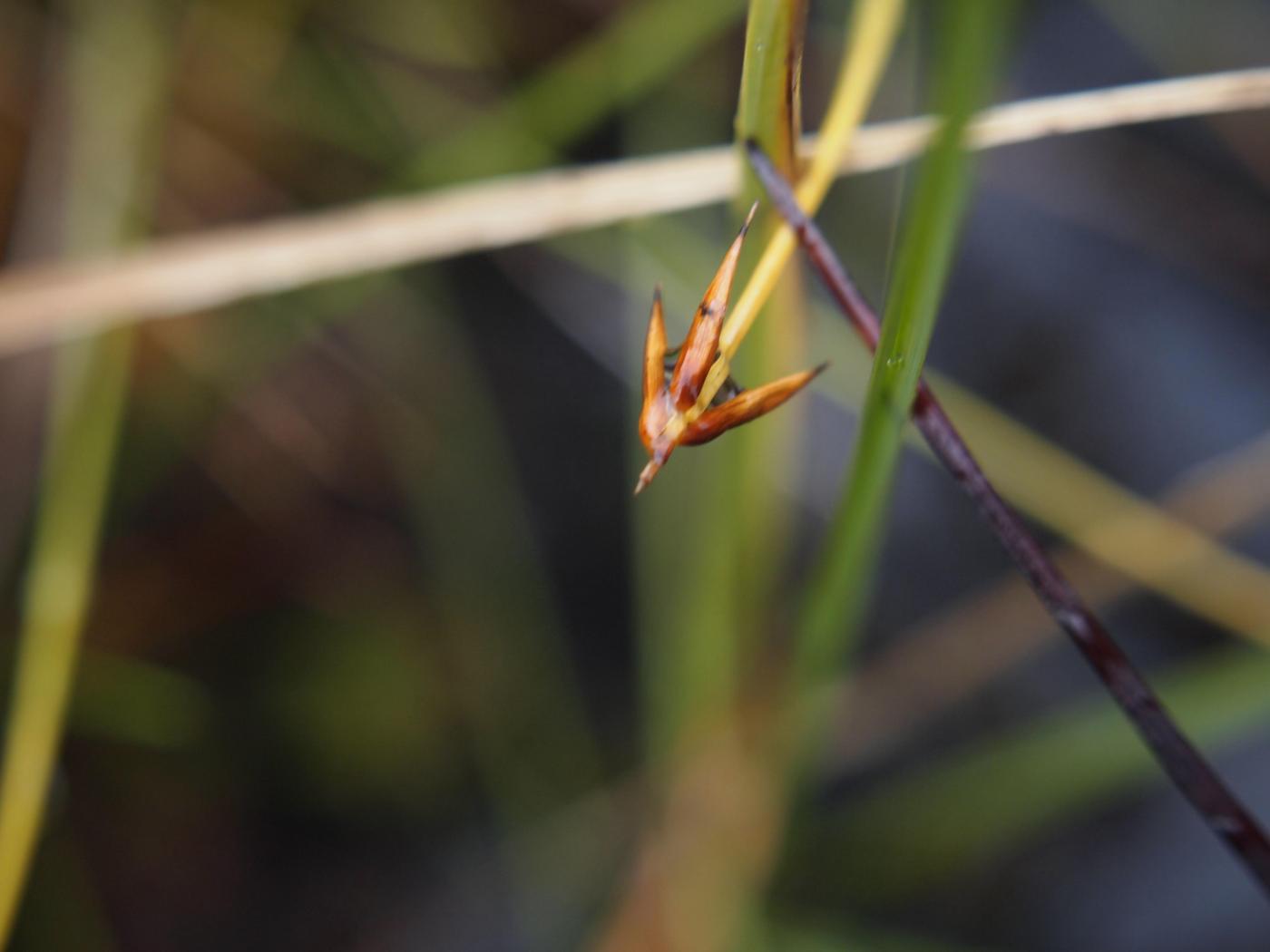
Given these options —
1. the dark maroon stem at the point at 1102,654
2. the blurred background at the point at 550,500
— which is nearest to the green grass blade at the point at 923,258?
the dark maroon stem at the point at 1102,654

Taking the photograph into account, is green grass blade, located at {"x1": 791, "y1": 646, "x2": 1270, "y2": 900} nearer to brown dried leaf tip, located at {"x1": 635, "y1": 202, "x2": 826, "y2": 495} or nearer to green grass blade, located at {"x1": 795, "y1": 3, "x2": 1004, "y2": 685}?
green grass blade, located at {"x1": 795, "y1": 3, "x2": 1004, "y2": 685}

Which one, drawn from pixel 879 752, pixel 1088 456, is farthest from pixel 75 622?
pixel 1088 456

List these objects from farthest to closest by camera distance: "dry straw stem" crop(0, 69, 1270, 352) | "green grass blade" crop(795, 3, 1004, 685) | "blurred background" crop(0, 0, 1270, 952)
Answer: "blurred background" crop(0, 0, 1270, 952), "dry straw stem" crop(0, 69, 1270, 352), "green grass blade" crop(795, 3, 1004, 685)

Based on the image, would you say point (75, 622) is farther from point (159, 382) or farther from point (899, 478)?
point (899, 478)

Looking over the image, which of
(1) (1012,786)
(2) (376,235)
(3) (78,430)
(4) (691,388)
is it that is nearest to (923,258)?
(4) (691,388)

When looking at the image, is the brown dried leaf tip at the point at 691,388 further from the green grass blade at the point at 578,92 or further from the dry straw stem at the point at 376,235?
the green grass blade at the point at 578,92

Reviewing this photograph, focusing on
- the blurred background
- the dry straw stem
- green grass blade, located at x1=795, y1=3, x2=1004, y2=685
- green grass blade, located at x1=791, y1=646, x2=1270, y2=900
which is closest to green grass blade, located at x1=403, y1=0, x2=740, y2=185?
the blurred background

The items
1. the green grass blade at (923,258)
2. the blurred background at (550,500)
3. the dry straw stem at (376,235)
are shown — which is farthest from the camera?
the blurred background at (550,500)
